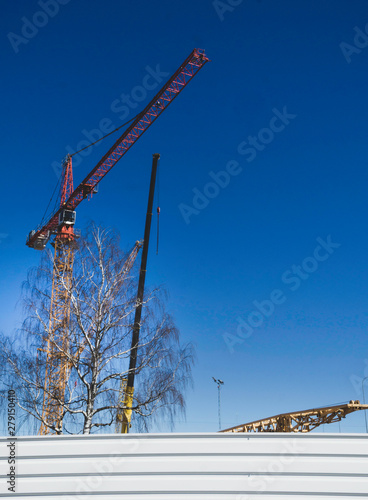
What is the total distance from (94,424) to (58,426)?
69 cm

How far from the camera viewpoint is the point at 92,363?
A: 9344mm

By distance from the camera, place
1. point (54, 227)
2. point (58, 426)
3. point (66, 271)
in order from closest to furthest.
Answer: point (58, 426), point (66, 271), point (54, 227)
